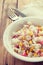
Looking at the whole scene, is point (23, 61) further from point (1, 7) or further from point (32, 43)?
point (1, 7)

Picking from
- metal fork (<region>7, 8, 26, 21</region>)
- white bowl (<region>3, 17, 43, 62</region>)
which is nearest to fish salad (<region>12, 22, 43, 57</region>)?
white bowl (<region>3, 17, 43, 62</region>)

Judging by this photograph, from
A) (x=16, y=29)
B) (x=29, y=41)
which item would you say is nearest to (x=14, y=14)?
(x=16, y=29)

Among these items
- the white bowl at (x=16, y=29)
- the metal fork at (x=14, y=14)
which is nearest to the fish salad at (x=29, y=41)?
the white bowl at (x=16, y=29)

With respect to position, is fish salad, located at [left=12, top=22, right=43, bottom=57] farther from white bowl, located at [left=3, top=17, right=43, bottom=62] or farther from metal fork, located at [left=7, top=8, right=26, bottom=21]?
→ metal fork, located at [left=7, top=8, right=26, bottom=21]

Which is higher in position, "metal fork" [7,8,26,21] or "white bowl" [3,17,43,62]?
"metal fork" [7,8,26,21]

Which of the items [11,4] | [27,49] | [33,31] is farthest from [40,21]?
[11,4]

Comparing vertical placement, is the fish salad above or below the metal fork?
below

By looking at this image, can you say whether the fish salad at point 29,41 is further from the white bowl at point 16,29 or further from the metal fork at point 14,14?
the metal fork at point 14,14

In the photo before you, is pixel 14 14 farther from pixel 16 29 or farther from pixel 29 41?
pixel 29 41

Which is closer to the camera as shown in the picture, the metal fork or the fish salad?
the fish salad
